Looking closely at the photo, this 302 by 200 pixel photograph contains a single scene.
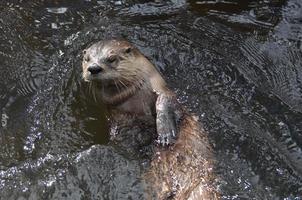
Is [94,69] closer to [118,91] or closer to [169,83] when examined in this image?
[118,91]

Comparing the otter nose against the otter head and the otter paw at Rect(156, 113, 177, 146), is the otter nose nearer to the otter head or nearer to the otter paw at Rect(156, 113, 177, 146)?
the otter head

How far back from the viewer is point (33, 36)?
558 centimetres

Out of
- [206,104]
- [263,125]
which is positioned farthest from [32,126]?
[263,125]

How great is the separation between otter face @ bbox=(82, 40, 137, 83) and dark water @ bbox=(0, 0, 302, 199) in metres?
0.43

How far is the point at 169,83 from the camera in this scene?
4.96m

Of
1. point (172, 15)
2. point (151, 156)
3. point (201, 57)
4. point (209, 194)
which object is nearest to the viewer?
point (209, 194)

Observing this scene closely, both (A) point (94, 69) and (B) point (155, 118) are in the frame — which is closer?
(A) point (94, 69)

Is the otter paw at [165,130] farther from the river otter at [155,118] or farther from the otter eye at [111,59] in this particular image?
the otter eye at [111,59]

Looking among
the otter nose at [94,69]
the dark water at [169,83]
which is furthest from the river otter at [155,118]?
the dark water at [169,83]

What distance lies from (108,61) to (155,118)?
0.43 m

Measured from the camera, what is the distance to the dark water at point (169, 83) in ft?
14.4

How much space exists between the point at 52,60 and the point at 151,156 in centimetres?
129

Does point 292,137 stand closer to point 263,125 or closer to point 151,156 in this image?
point 263,125

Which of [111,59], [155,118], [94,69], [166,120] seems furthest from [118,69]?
[166,120]
